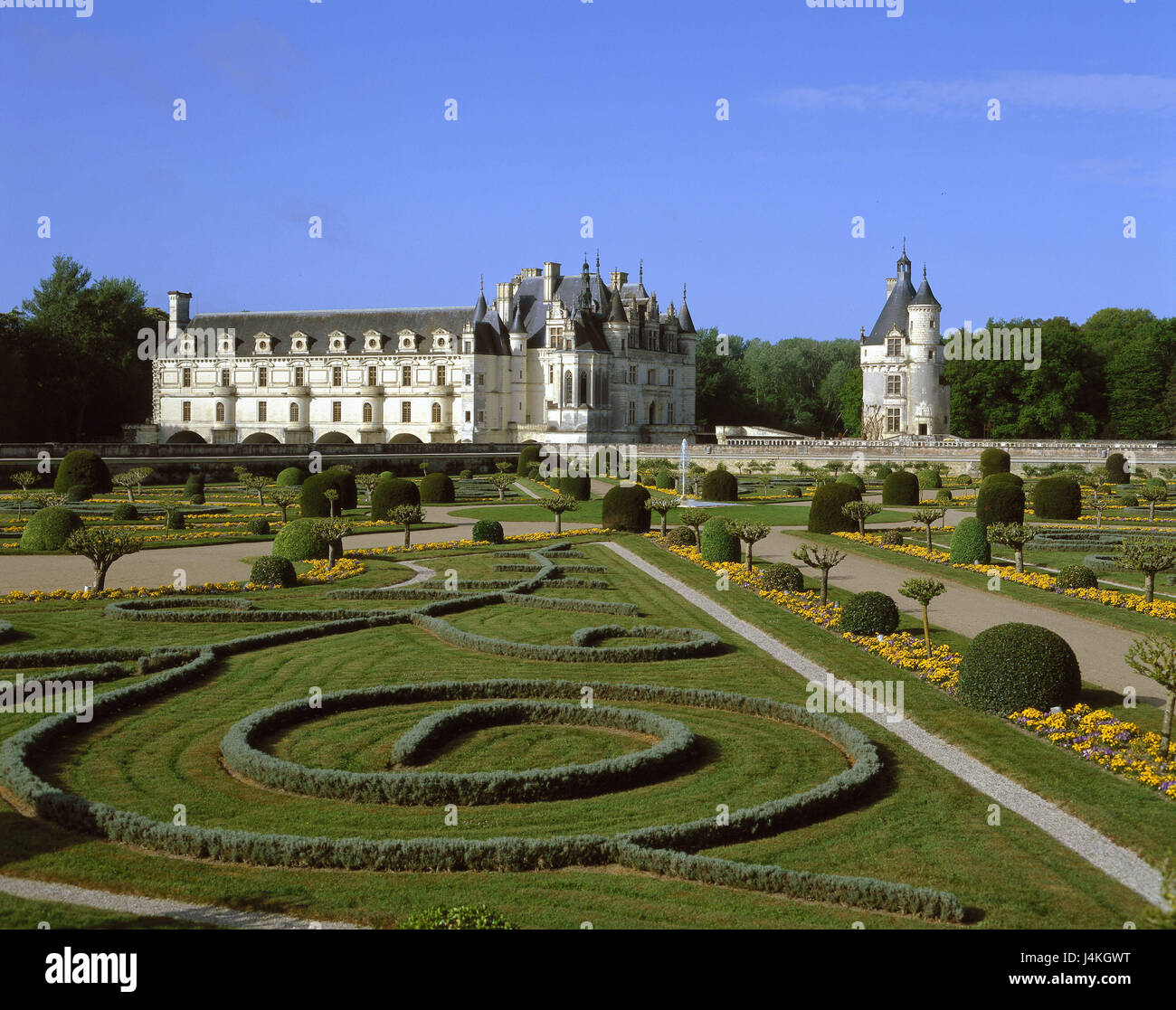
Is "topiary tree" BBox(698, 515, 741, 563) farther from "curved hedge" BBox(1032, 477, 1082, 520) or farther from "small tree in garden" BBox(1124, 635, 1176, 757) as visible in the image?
"curved hedge" BBox(1032, 477, 1082, 520)

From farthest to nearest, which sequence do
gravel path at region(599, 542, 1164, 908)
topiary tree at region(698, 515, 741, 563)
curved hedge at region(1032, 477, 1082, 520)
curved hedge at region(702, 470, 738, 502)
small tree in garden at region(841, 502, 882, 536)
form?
curved hedge at region(702, 470, 738, 502) → curved hedge at region(1032, 477, 1082, 520) → small tree in garden at region(841, 502, 882, 536) → topiary tree at region(698, 515, 741, 563) → gravel path at region(599, 542, 1164, 908)

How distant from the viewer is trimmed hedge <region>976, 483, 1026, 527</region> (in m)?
27.6

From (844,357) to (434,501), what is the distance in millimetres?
67605

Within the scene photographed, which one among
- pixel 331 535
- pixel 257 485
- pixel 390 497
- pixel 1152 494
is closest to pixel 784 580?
pixel 331 535

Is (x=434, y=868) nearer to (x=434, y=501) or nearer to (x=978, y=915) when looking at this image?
(x=978, y=915)

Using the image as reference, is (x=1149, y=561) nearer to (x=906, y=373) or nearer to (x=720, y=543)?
(x=720, y=543)

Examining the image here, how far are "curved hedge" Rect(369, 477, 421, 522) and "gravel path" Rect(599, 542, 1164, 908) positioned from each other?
17.0m

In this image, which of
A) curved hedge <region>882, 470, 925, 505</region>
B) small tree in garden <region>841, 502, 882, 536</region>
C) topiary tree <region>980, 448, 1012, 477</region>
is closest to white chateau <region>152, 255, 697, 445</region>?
topiary tree <region>980, 448, 1012, 477</region>

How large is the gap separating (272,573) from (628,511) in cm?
1189

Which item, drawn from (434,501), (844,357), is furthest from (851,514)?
(844,357)

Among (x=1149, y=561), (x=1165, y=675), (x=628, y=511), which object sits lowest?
(x=1165, y=675)

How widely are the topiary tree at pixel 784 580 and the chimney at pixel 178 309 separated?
71.2 m

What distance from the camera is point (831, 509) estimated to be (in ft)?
96.0

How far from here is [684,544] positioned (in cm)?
2625
